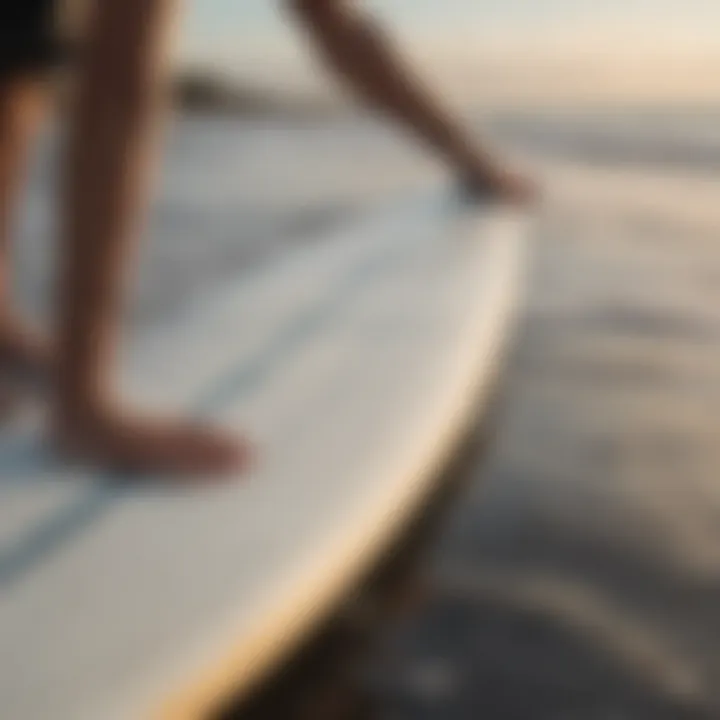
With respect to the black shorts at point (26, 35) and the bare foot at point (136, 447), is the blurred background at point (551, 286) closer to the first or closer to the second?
the bare foot at point (136, 447)

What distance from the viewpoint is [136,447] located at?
76cm

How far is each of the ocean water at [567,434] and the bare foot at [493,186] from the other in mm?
120

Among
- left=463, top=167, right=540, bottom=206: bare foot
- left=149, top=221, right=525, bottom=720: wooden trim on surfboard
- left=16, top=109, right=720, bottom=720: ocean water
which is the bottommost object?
left=16, top=109, right=720, bottom=720: ocean water

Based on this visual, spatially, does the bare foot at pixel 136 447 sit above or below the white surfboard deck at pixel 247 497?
above

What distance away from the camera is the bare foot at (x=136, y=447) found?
0.75 metres

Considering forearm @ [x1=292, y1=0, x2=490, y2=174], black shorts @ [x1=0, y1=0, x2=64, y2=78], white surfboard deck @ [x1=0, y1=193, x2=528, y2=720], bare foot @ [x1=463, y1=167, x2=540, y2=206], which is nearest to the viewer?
white surfboard deck @ [x1=0, y1=193, x2=528, y2=720]

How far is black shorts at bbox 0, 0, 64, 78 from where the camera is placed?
0.90 m

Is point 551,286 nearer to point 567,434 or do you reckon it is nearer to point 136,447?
point 567,434

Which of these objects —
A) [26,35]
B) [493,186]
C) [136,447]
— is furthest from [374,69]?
[136,447]

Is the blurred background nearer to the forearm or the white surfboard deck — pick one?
the white surfboard deck


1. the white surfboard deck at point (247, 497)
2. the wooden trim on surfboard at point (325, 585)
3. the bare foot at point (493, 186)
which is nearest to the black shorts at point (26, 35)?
the white surfboard deck at point (247, 497)

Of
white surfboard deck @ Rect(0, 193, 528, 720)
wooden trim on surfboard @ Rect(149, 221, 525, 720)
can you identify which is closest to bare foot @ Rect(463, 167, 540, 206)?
white surfboard deck @ Rect(0, 193, 528, 720)

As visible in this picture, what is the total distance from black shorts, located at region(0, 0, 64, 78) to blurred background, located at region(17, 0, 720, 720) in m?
0.32

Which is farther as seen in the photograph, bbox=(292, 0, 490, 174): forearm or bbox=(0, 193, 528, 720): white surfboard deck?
bbox=(292, 0, 490, 174): forearm
